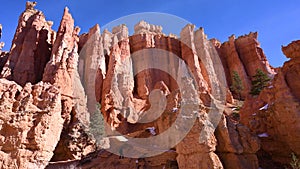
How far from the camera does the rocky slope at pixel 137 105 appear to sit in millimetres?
9391

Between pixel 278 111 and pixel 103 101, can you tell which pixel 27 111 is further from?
pixel 103 101

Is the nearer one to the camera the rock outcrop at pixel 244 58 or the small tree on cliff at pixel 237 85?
the small tree on cliff at pixel 237 85

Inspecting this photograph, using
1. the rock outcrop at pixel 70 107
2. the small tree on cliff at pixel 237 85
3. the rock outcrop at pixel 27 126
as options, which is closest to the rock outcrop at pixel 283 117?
the rock outcrop at pixel 27 126

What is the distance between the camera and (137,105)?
31250 mm

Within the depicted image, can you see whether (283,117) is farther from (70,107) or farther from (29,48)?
(29,48)

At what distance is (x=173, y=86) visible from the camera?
3638cm

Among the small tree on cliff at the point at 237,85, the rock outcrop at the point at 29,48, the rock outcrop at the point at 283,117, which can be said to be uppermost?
the rock outcrop at the point at 29,48

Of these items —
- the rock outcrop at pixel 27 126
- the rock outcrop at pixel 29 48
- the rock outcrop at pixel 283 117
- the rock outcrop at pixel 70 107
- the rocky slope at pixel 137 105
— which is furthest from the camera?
the rock outcrop at pixel 29 48

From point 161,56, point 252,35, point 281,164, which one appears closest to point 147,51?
point 161,56

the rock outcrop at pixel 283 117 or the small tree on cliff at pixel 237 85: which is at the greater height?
the small tree on cliff at pixel 237 85

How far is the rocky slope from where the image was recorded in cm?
939

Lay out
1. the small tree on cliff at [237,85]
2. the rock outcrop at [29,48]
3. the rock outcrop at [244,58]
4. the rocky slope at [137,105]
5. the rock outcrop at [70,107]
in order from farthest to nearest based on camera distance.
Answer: the rock outcrop at [244,58]
the small tree on cliff at [237,85]
the rock outcrop at [29,48]
the rock outcrop at [70,107]
the rocky slope at [137,105]

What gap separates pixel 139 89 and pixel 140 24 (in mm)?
21476

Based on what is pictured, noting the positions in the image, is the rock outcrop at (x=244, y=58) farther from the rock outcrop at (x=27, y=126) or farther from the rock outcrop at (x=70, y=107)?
the rock outcrop at (x=27, y=126)
